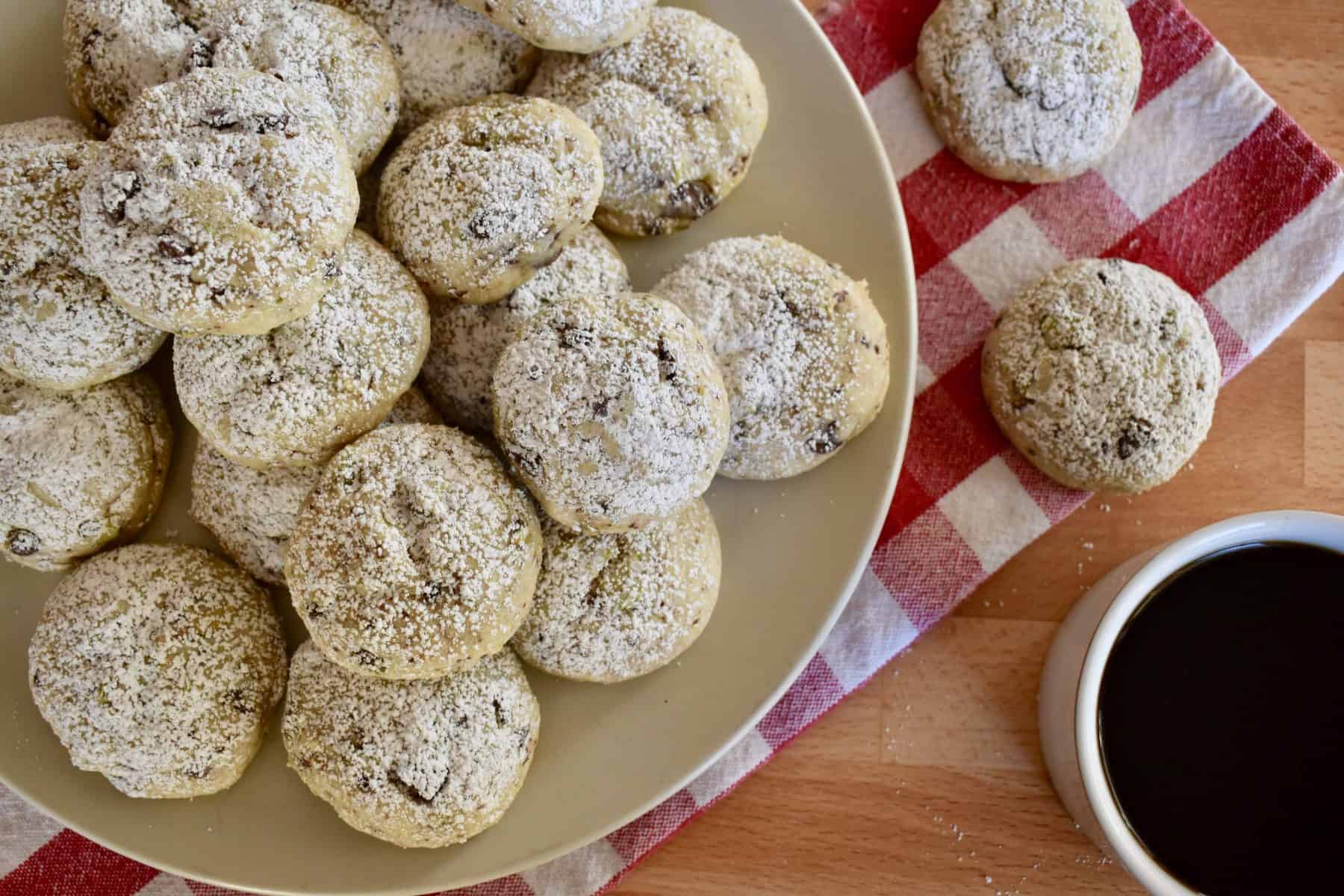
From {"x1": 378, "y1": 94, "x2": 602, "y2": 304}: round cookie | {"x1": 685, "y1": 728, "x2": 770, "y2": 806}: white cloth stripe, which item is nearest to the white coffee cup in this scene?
{"x1": 685, "y1": 728, "x2": 770, "y2": 806}: white cloth stripe

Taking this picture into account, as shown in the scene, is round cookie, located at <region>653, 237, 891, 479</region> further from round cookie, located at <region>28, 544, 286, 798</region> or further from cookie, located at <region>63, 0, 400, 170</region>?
round cookie, located at <region>28, 544, 286, 798</region>

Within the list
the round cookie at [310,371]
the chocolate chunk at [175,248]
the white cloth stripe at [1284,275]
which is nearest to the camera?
the chocolate chunk at [175,248]

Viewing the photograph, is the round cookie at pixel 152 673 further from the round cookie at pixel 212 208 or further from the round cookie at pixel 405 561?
the round cookie at pixel 212 208

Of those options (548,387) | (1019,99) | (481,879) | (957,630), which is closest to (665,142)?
(548,387)

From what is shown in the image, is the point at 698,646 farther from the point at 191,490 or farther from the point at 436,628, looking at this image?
the point at 191,490

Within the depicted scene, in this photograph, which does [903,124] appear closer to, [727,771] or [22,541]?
[727,771]

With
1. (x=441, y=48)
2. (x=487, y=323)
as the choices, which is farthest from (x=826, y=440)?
(x=441, y=48)

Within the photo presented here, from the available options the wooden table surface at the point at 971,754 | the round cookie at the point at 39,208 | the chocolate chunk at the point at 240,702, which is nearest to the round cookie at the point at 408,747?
the chocolate chunk at the point at 240,702
